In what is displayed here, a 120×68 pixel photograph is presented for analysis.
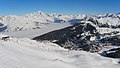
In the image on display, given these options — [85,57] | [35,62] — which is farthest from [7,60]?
[85,57]

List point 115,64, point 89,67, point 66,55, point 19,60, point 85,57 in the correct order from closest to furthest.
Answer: point 19,60
point 89,67
point 115,64
point 85,57
point 66,55

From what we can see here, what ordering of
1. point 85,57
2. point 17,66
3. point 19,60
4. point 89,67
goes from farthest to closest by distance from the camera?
1. point 85,57
2. point 89,67
3. point 19,60
4. point 17,66

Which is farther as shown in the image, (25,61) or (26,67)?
(25,61)

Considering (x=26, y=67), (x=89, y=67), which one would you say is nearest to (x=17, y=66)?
(x=26, y=67)

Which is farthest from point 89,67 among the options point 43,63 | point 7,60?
point 7,60

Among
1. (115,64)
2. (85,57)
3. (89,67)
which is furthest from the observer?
(85,57)

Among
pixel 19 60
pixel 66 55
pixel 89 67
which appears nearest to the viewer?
pixel 19 60

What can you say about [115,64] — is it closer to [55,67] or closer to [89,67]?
[89,67]

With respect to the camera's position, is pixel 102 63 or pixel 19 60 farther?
pixel 102 63

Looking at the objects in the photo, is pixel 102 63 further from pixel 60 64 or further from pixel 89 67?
pixel 60 64
